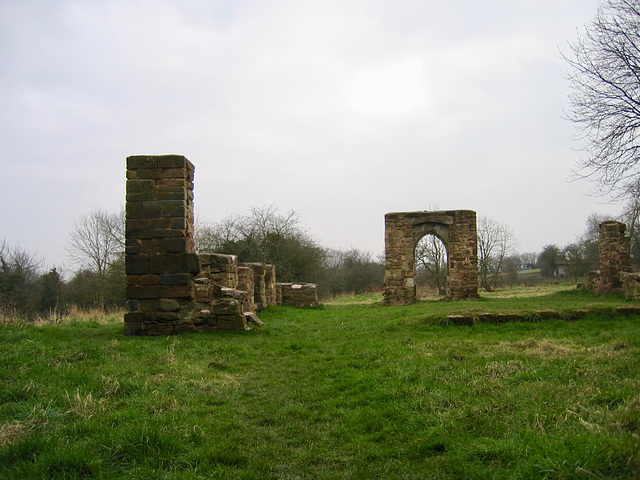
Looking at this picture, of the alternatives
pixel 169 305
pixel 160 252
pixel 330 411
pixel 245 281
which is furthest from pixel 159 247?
pixel 330 411

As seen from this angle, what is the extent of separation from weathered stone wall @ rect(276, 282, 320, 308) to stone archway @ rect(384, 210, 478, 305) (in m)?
3.33

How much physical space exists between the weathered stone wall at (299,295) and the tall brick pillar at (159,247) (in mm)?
10883

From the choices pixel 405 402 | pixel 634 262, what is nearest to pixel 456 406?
pixel 405 402

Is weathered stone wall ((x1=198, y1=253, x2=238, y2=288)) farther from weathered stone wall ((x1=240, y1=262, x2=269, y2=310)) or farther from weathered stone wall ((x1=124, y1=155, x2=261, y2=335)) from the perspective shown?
weathered stone wall ((x1=240, y1=262, x2=269, y2=310))

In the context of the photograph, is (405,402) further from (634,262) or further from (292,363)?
(634,262)

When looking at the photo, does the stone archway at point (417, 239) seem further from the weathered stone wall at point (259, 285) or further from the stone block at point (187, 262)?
the stone block at point (187, 262)

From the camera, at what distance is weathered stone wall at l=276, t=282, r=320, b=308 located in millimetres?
21141

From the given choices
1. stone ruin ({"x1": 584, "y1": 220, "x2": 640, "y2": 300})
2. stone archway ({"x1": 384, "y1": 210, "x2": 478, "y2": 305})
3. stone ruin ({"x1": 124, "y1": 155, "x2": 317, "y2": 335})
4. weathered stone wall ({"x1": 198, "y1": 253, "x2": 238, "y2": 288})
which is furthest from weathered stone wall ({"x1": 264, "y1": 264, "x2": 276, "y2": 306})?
stone ruin ({"x1": 584, "y1": 220, "x2": 640, "y2": 300})

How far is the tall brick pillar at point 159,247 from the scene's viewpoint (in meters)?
10.5

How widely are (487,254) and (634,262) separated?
12.8 m

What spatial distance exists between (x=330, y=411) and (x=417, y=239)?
17.3 m

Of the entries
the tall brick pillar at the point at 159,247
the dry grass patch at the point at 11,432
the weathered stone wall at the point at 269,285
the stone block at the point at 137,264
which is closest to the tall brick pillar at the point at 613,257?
the weathered stone wall at the point at 269,285

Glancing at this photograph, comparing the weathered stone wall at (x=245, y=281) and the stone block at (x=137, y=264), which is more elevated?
the stone block at (x=137, y=264)

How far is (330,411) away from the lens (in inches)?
194
